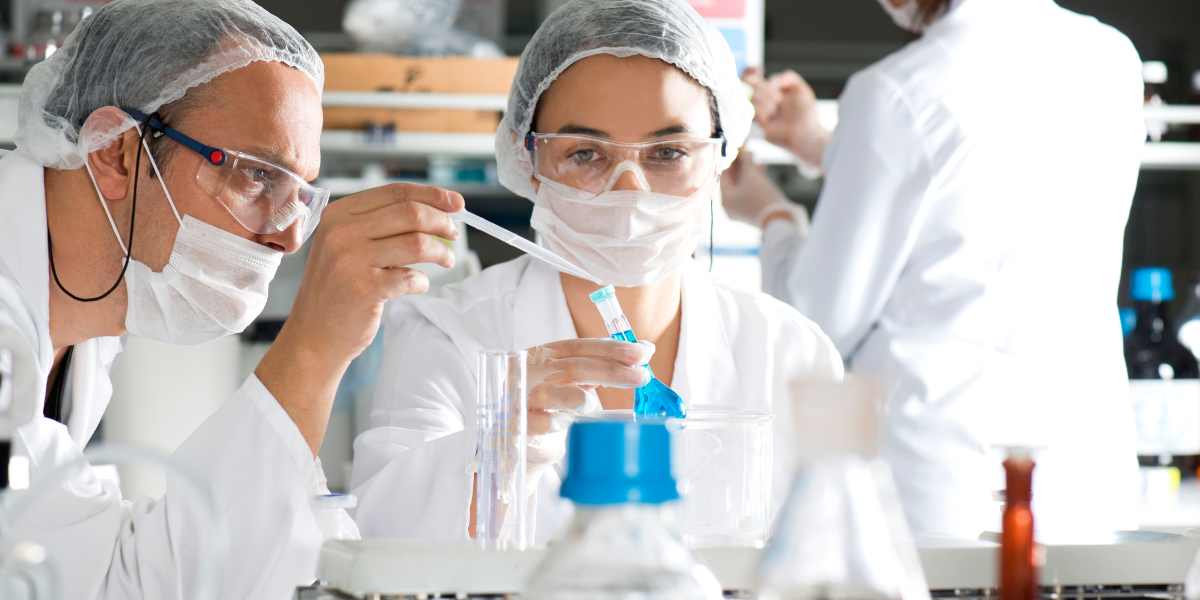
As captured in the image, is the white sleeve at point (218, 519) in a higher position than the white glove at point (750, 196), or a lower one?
lower

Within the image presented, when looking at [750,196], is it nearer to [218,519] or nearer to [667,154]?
[667,154]

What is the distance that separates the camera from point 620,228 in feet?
4.55

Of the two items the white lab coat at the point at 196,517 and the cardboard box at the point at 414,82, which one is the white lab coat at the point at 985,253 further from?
the white lab coat at the point at 196,517

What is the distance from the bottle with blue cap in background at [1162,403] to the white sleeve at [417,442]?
1557mm

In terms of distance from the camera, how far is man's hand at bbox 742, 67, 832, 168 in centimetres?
210

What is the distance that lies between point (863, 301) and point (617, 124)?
2.25 ft

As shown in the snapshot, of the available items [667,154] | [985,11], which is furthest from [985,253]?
[667,154]

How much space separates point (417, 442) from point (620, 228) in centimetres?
41

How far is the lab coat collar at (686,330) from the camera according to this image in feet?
4.63

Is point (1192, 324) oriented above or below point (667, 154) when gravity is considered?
below

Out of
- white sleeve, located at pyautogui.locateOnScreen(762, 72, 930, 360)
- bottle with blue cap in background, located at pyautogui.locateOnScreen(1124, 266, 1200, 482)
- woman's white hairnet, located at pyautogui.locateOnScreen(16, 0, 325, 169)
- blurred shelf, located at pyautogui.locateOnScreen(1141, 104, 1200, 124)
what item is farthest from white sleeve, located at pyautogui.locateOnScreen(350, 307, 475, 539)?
blurred shelf, located at pyautogui.locateOnScreen(1141, 104, 1200, 124)

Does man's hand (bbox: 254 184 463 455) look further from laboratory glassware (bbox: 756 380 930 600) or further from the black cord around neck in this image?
laboratory glassware (bbox: 756 380 930 600)

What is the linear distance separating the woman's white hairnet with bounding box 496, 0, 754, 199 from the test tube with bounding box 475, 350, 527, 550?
2.30ft

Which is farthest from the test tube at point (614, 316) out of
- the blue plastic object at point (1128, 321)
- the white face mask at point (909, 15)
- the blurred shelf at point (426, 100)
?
the blue plastic object at point (1128, 321)
